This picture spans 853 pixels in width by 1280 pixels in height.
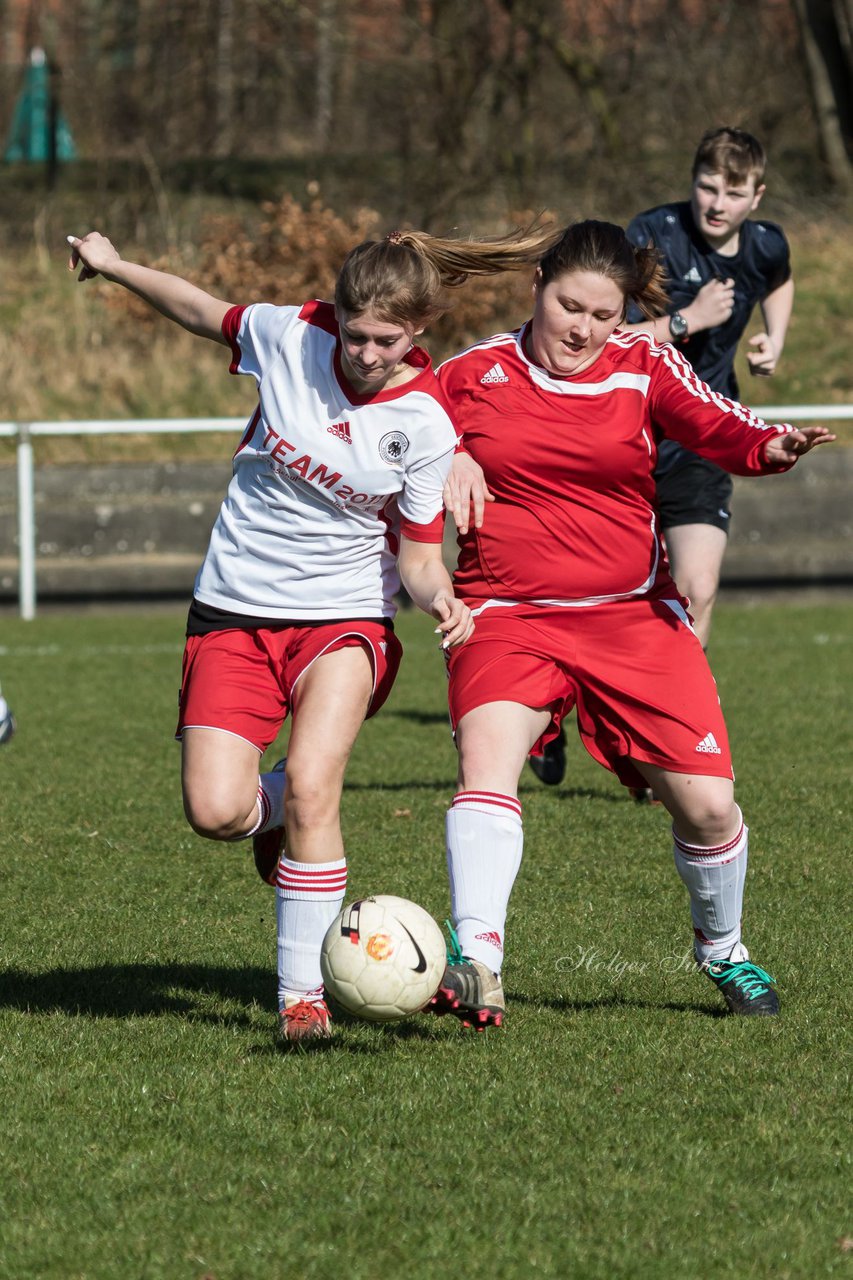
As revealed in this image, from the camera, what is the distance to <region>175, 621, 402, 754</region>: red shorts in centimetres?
423

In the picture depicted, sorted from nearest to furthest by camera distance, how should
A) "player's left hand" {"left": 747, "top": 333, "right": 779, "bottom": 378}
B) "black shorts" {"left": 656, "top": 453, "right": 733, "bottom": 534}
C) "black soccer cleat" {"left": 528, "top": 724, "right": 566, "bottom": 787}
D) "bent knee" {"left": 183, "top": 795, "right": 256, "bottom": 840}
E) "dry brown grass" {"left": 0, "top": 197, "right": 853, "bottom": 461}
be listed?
"bent knee" {"left": 183, "top": 795, "right": 256, "bottom": 840}, "player's left hand" {"left": 747, "top": 333, "right": 779, "bottom": 378}, "black shorts" {"left": 656, "top": 453, "right": 733, "bottom": 534}, "black soccer cleat" {"left": 528, "top": 724, "right": 566, "bottom": 787}, "dry brown grass" {"left": 0, "top": 197, "right": 853, "bottom": 461}

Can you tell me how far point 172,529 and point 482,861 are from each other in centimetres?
1045

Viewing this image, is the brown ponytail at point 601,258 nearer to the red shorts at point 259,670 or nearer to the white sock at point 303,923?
the red shorts at point 259,670

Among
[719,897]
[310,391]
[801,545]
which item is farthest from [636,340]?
[801,545]

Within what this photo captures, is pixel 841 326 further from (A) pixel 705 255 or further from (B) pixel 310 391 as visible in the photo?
(B) pixel 310 391

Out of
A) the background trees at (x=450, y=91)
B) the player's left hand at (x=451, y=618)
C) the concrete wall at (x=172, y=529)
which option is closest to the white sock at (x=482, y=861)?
the player's left hand at (x=451, y=618)

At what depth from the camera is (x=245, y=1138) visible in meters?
3.39

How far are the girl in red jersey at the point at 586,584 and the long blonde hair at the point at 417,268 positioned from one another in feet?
0.48

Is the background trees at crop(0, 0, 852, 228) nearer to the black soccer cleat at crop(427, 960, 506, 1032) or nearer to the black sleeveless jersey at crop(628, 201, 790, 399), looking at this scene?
the black sleeveless jersey at crop(628, 201, 790, 399)

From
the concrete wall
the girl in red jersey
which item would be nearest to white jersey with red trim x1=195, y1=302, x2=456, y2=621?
the girl in red jersey

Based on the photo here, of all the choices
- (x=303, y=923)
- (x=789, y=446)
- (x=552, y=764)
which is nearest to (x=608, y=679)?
(x=789, y=446)

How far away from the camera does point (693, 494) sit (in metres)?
6.97

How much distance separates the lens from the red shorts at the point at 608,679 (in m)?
4.15

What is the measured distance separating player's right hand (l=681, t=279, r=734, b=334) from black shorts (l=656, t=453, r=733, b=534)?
28.1 inches
